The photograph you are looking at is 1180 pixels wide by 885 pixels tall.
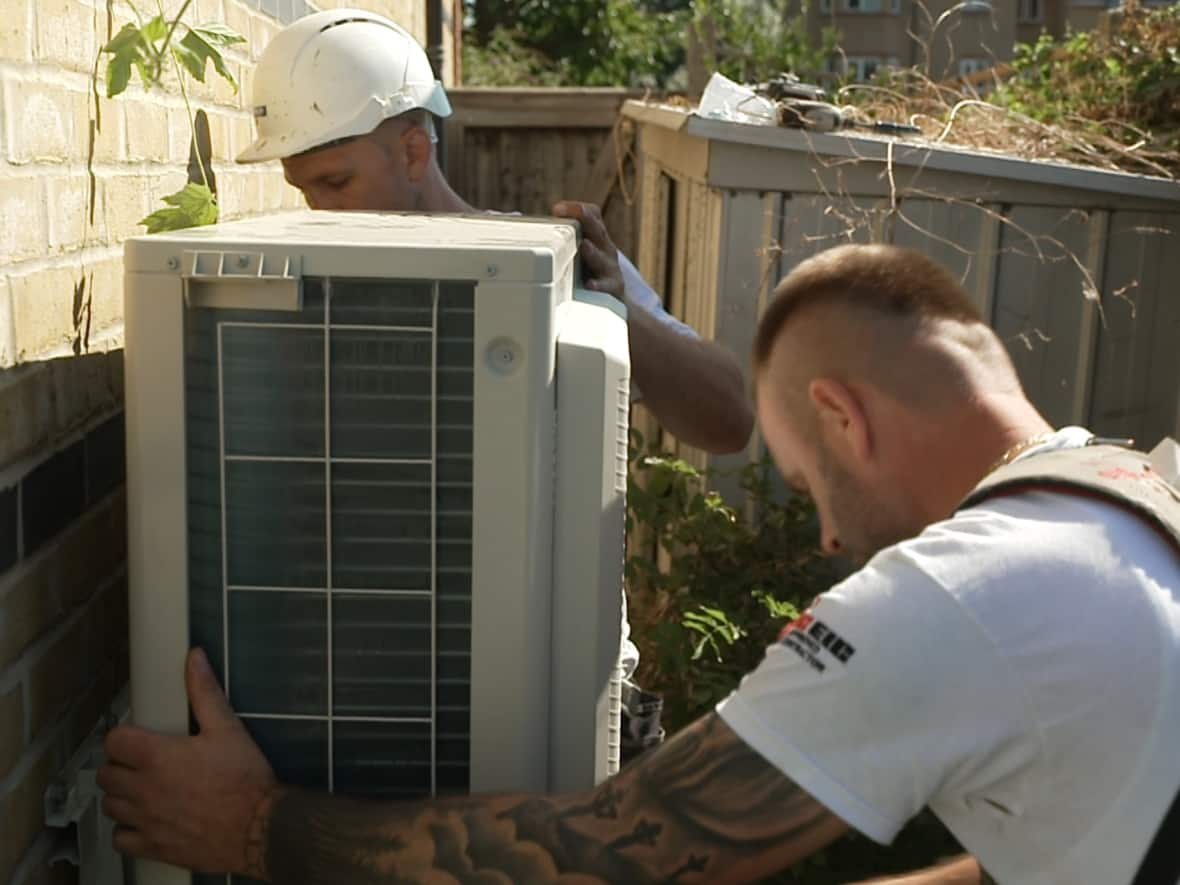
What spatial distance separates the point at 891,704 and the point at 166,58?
156 cm

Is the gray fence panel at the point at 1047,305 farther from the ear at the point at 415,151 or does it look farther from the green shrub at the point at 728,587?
the ear at the point at 415,151

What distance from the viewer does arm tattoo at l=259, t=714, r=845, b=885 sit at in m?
1.46

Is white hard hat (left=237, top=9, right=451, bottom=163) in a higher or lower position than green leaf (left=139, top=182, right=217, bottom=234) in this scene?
higher

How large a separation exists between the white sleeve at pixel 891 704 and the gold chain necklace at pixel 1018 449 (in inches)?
9.9

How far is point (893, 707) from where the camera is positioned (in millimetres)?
1374

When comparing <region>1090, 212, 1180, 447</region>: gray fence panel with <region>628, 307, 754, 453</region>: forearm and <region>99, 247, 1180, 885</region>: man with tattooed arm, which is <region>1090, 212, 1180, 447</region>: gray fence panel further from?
<region>99, 247, 1180, 885</region>: man with tattooed arm

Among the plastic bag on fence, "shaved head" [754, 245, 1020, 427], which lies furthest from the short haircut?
the plastic bag on fence

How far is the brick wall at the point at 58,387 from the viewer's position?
5.44ft

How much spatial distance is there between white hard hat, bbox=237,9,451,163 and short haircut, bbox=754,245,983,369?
1.26m

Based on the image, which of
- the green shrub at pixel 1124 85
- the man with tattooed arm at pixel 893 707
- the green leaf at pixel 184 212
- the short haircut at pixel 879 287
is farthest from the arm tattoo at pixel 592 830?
the green shrub at pixel 1124 85

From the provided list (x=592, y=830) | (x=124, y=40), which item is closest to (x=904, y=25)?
(x=124, y=40)

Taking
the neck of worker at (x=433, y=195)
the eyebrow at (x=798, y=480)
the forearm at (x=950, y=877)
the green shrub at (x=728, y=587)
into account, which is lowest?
the green shrub at (x=728, y=587)

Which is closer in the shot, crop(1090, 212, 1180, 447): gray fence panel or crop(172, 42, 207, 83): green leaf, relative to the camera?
crop(172, 42, 207, 83): green leaf

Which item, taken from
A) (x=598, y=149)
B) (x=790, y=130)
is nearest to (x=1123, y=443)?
(x=790, y=130)
